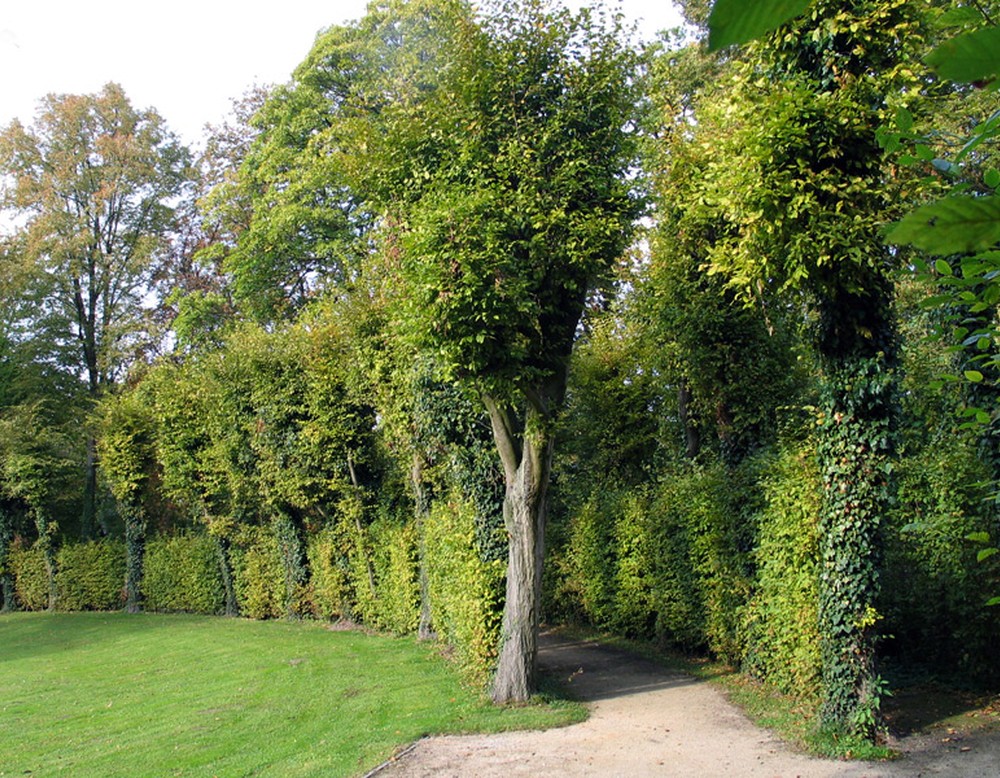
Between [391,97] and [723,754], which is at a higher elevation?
[391,97]

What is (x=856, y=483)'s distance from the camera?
7895mm

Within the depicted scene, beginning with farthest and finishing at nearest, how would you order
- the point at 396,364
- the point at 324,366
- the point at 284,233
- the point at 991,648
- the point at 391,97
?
the point at 284,233
the point at 324,366
the point at 396,364
the point at 391,97
the point at 991,648

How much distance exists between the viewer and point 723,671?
38.8ft

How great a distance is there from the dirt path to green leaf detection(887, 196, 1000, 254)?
7.73 metres

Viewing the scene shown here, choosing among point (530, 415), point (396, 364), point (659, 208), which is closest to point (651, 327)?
point (659, 208)

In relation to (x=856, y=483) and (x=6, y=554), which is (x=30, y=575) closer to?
(x=6, y=554)

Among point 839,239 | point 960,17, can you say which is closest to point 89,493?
point 839,239

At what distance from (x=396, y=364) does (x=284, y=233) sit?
9.77 metres

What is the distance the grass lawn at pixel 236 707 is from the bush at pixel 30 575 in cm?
1153

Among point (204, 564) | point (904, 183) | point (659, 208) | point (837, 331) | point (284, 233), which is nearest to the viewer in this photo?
point (904, 183)

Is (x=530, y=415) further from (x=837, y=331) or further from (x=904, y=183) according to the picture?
(x=904, y=183)

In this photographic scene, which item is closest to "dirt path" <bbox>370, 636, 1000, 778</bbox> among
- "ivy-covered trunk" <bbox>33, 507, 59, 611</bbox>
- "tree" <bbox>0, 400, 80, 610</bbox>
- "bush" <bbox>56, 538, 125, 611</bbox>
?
"bush" <bbox>56, 538, 125, 611</bbox>

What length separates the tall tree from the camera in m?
29.3

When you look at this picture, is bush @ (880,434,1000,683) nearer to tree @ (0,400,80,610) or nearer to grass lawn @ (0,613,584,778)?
grass lawn @ (0,613,584,778)
